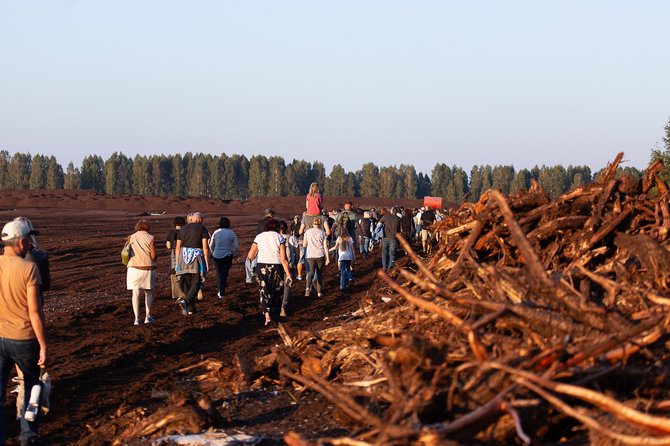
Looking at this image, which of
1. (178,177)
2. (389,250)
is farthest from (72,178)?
(389,250)

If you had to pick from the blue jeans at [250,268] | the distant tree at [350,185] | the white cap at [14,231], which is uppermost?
the distant tree at [350,185]

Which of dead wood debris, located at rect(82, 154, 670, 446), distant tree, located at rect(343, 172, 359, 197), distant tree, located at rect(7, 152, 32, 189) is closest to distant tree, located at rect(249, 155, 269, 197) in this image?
distant tree, located at rect(343, 172, 359, 197)

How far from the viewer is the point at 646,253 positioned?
5.93 m

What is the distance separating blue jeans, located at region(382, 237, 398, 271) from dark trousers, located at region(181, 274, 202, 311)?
732 cm

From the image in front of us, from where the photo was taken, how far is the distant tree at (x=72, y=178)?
101 metres

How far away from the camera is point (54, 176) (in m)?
Result: 99.4

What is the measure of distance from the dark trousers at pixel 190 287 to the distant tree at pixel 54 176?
3705 inches

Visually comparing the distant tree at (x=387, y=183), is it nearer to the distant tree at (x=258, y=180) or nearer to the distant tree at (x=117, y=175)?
the distant tree at (x=258, y=180)

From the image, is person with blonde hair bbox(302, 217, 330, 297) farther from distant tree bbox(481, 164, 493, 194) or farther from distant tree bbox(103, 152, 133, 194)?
distant tree bbox(481, 164, 493, 194)

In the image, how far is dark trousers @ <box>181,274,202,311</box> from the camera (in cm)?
1236

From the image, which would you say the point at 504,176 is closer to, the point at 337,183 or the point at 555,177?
the point at 555,177

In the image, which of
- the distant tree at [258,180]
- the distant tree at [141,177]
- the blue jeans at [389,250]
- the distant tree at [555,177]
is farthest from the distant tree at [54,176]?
the blue jeans at [389,250]

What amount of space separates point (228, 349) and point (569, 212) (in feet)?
16.3

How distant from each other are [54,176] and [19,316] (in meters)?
101
